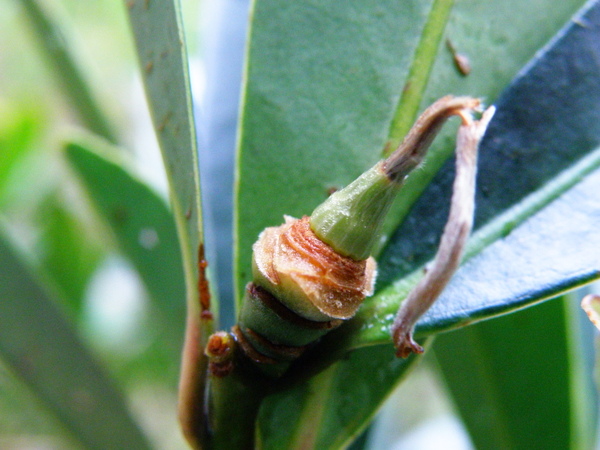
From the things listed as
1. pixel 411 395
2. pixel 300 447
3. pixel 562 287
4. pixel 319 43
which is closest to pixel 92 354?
pixel 300 447

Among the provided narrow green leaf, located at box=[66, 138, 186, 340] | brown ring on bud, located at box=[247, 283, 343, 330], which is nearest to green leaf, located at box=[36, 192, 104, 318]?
narrow green leaf, located at box=[66, 138, 186, 340]

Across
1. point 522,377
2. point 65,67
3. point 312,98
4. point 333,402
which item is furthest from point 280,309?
point 65,67

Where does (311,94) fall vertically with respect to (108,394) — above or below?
above

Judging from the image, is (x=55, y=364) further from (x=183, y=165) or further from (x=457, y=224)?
(x=457, y=224)

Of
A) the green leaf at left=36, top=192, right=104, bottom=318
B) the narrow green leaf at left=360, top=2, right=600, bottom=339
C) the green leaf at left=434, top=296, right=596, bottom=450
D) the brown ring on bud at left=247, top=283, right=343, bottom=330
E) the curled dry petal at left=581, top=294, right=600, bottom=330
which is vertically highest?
the brown ring on bud at left=247, top=283, right=343, bottom=330

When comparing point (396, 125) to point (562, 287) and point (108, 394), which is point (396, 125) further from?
point (108, 394)

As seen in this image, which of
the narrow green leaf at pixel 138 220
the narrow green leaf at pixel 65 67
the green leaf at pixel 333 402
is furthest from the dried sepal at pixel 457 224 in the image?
the narrow green leaf at pixel 65 67

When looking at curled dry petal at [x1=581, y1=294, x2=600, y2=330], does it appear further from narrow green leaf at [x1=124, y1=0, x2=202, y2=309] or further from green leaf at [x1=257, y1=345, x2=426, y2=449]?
narrow green leaf at [x1=124, y1=0, x2=202, y2=309]
